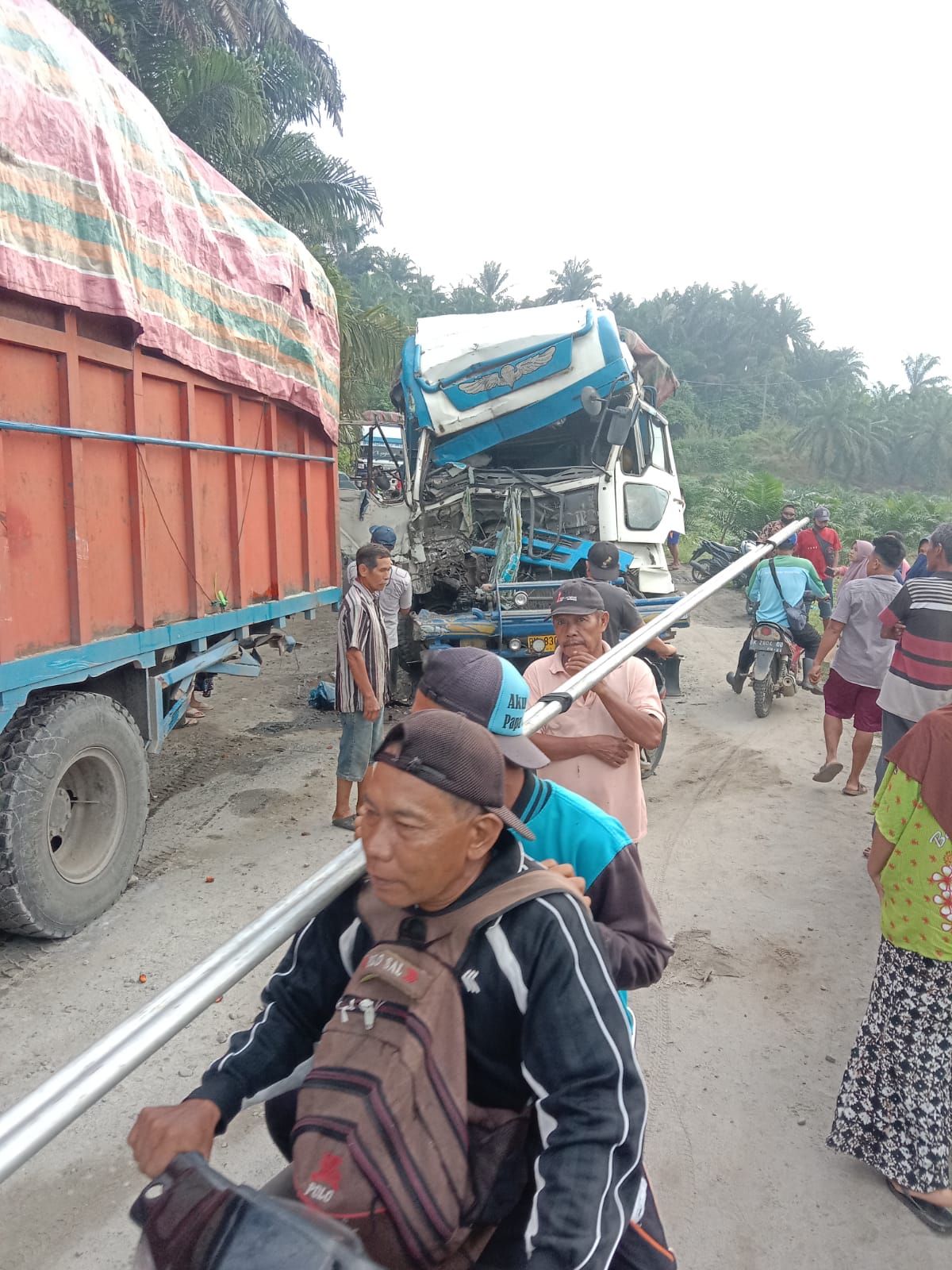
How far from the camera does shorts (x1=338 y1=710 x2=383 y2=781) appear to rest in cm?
554

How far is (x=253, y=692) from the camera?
30.6 feet

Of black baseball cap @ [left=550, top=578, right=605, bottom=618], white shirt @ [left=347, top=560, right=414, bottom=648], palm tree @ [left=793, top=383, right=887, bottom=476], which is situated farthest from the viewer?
palm tree @ [left=793, top=383, right=887, bottom=476]

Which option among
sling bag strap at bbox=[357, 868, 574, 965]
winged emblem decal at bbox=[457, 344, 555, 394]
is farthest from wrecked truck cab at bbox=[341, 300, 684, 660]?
sling bag strap at bbox=[357, 868, 574, 965]

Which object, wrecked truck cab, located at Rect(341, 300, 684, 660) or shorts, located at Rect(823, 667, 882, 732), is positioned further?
wrecked truck cab, located at Rect(341, 300, 684, 660)

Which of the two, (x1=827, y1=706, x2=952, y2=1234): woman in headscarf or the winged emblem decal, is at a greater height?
the winged emblem decal

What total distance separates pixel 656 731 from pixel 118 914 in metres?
2.96

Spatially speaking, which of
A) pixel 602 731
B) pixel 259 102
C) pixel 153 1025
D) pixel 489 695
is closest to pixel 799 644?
pixel 602 731

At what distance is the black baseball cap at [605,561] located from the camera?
5.63 m

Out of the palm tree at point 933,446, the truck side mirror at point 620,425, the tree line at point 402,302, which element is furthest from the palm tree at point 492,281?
the truck side mirror at point 620,425

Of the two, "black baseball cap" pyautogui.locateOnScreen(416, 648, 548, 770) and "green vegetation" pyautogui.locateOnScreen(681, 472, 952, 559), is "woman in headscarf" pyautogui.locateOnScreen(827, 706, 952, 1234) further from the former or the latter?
"green vegetation" pyautogui.locateOnScreen(681, 472, 952, 559)

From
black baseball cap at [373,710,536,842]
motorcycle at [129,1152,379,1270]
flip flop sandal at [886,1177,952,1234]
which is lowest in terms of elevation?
flip flop sandal at [886,1177,952,1234]

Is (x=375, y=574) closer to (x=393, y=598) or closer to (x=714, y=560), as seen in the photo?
(x=393, y=598)

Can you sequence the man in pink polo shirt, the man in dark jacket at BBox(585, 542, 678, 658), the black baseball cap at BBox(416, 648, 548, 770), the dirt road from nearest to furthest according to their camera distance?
the black baseball cap at BBox(416, 648, 548, 770)
the dirt road
the man in pink polo shirt
the man in dark jacket at BBox(585, 542, 678, 658)

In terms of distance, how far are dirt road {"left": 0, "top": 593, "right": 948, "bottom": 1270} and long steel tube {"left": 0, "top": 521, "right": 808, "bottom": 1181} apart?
1.66m
